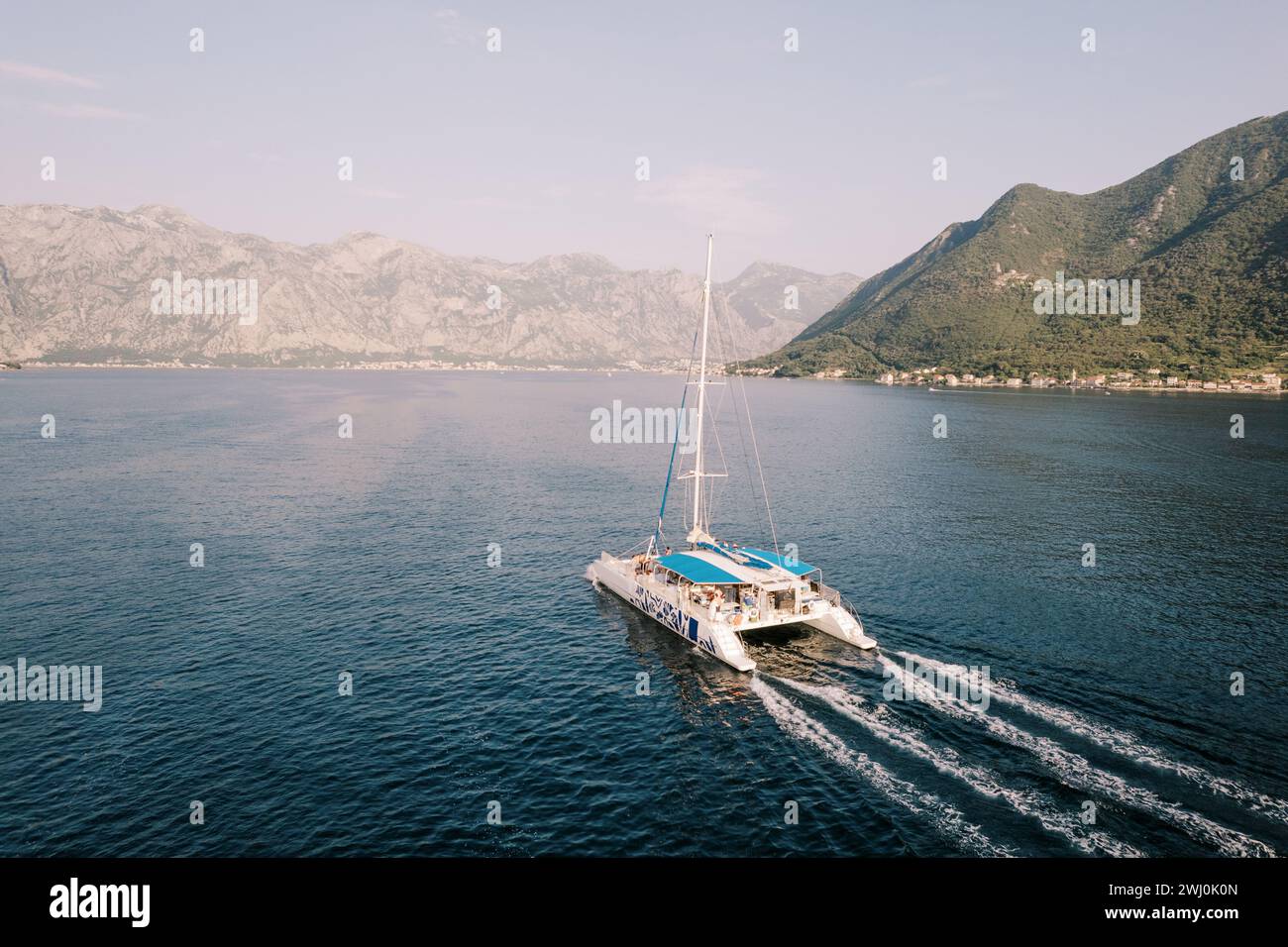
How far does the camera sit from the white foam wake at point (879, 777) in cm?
2688

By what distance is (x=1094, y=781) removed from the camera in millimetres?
30328

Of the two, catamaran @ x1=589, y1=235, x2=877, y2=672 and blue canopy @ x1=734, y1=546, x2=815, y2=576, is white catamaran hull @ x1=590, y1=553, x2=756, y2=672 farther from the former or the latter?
blue canopy @ x1=734, y1=546, x2=815, y2=576

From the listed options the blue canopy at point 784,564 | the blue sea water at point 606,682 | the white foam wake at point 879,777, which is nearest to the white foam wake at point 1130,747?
the blue sea water at point 606,682

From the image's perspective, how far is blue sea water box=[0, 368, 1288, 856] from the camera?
28562 mm

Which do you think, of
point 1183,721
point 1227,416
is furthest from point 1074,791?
point 1227,416

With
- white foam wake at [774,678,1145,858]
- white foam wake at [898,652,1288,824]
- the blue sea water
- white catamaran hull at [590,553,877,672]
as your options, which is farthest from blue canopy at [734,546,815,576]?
white foam wake at [898,652,1288,824]

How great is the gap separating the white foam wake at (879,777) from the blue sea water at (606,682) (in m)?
0.15

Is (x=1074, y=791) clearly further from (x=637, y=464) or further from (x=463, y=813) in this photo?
(x=637, y=464)

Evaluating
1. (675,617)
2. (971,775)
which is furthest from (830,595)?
(971,775)

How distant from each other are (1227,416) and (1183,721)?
541 ft

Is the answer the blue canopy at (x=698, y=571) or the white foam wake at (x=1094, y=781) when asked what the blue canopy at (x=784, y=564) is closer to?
the blue canopy at (x=698, y=571)

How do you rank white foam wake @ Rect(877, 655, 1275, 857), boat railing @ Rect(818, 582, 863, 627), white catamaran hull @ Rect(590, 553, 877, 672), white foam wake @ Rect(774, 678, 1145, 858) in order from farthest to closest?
boat railing @ Rect(818, 582, 863, 627) → white catamaran hull @ Rect(590, 553, 877, 672) → white foam wake @ Rect(774, 678, 1145, 858) → white foam wake @ Rect(877, 655, 1275, 857)

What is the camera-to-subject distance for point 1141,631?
46.9 metres

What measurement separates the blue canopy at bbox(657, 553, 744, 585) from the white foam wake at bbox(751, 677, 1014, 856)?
8.64 meters
